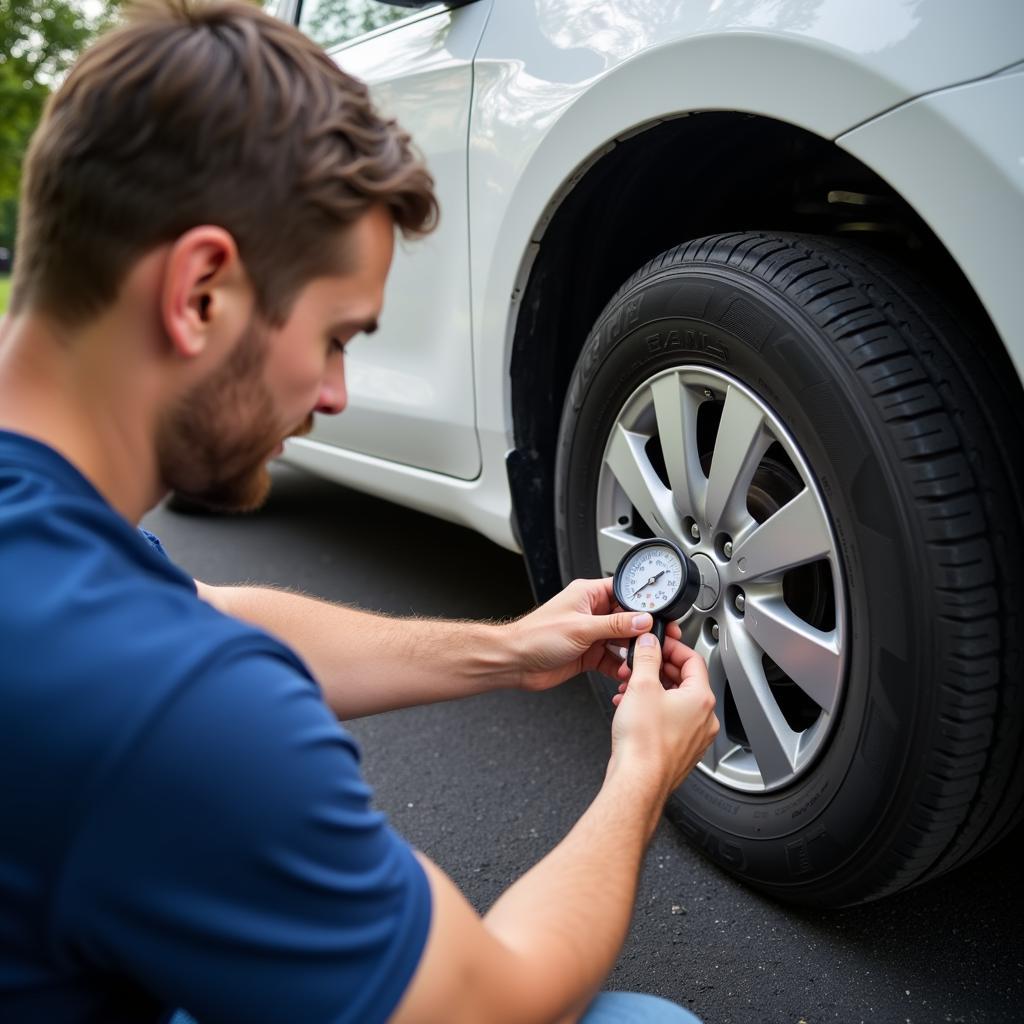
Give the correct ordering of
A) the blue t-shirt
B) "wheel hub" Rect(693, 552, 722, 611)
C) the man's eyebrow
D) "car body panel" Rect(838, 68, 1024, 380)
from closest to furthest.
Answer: the blue t-shirt
the man's eyebrow
"car body panel" Rect(838, 68, 1024, 380)
"wheel hub" Rect(693, 552, 722, 611)

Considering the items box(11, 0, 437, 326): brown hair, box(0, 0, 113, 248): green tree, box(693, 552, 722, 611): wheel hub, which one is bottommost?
box(0, 0, 113, 248): green tree

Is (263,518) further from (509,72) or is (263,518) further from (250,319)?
(250,319)

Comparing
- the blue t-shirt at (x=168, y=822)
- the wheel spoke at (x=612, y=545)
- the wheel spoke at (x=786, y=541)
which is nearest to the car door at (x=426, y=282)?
the wheel spoke at (x=612, y=545)

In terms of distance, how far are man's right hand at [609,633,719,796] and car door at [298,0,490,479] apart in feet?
3.25

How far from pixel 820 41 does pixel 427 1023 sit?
1173 millimetres

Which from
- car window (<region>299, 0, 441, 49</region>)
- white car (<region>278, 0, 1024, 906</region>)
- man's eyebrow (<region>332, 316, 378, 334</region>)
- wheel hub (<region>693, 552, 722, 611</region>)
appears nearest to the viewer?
man's eyebrow (<region>332, 316, 378, 334</region>)

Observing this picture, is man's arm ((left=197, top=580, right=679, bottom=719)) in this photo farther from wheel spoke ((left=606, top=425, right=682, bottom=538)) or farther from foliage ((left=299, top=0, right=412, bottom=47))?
foliage ((left=299, top=0, right=412, bottom=47))

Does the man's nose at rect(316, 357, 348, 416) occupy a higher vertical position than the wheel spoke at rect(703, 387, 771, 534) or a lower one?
higher

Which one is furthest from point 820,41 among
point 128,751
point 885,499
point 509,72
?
point 128,751

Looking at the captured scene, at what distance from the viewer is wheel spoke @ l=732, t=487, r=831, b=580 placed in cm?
149

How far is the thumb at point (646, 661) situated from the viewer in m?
1.30

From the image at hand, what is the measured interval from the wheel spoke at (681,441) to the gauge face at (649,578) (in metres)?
0.12

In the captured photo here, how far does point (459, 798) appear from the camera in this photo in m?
2.12

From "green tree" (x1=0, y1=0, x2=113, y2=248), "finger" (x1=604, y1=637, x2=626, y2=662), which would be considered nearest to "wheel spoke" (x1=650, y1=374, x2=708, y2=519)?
"finger" (x1=604, y1=637, x2=626, y2=662)
